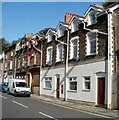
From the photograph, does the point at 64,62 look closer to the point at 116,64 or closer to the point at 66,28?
the point at 66,28

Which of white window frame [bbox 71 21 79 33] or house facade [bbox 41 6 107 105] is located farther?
white window frame [bbox 71 21 79 33]

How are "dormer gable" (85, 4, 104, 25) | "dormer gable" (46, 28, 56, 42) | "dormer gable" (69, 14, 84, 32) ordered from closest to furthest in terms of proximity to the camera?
"dormer gable" (85, 4, 104, 25) → "dormer gable" (69, 14, 84, 32) → "dormer gable" (46, 28, 56, 42)

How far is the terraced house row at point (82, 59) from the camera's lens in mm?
21016

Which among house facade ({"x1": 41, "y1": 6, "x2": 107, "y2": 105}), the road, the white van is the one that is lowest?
the road

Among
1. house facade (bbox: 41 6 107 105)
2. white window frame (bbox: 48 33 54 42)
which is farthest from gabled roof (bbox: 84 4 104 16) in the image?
white window frame (bbox: 48 33 54 42)

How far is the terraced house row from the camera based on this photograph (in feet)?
68.9

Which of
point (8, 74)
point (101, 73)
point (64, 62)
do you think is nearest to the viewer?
point (101, 73)

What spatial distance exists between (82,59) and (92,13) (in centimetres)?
419

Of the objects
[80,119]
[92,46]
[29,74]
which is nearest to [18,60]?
[29,74]

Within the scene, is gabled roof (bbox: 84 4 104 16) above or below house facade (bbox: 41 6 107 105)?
above

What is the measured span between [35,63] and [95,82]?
1678cm

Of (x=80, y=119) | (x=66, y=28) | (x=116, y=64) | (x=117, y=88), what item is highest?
(x=66, y=28)

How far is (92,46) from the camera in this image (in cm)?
2386

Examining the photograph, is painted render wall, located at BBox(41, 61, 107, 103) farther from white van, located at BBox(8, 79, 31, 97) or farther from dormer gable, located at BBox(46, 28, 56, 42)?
white van, located at BBox(8, 79, 31, 97)
